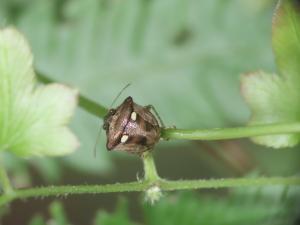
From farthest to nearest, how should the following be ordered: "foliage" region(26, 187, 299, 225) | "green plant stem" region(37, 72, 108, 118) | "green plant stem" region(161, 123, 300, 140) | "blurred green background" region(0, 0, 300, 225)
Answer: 1. "blurred green background" region(0, 0, 300, 225)
2. "foliage" region(26, 187, 299, 225)
3. "green plant stem" region(37, 72, 108, 118)
4. "green plant stem" region(161, 123, 300, 140)

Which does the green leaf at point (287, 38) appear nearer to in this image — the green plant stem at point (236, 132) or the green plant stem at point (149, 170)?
the green plant stem at point (236, 132)

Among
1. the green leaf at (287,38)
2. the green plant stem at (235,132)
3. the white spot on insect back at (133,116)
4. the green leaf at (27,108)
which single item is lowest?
the green leaf at (27,108)

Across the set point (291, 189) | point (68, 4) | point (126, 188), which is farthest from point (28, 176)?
point (126, 188)

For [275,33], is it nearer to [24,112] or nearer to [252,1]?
[24,112]

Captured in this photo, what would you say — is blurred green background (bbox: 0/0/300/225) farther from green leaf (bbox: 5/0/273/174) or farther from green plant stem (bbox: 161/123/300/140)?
green plant stem (bbox: 161/123/300/140)

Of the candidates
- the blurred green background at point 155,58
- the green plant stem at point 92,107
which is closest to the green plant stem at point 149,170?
the green plant stem at point 92,107

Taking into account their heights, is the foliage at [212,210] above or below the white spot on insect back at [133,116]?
below

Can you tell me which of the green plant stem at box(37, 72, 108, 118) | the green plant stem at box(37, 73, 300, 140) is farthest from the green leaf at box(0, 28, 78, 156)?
the green plant stem at box(37, 73, 300, 140)

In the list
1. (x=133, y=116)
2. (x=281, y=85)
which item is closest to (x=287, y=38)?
(x=281, y=85)
